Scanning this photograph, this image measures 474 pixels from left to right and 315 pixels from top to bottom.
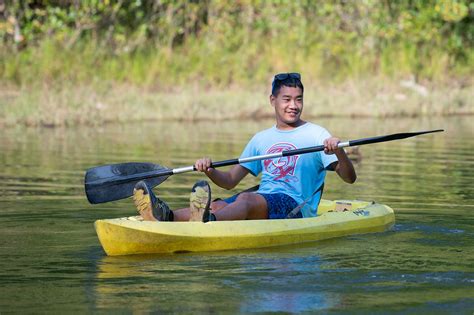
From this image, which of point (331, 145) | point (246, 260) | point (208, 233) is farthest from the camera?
point (331, 145)

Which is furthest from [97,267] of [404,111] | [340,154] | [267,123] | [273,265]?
[404,111]

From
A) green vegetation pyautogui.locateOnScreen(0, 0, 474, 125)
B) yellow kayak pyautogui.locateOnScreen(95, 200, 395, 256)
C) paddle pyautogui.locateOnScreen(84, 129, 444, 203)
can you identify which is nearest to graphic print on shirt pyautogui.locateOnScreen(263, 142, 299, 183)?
yellow kayak pyautogui.locateOnScreen(95, 200, 395, 256)

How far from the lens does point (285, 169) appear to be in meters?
7.58

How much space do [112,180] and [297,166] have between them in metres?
1.28

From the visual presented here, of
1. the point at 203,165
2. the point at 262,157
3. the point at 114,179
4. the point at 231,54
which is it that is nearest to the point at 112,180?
the point at 114,179

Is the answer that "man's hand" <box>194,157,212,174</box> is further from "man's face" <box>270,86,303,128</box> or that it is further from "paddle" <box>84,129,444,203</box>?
"man's face" <box>270,86,303,128</box>

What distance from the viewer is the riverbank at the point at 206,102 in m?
17.5

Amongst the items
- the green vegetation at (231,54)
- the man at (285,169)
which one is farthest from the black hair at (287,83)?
the green vegetation at (231,54)

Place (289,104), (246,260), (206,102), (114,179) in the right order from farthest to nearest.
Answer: (206,102)
(114,179)
(289,104)
(246,260)

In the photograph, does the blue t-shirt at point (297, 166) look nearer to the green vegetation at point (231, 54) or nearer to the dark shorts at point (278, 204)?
the dark shorts at point (278, 204)

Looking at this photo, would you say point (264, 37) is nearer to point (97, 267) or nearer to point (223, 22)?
point (223, 22)

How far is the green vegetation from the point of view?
62.4ft

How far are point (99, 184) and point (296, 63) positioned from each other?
12.9m

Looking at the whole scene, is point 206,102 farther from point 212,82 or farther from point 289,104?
point 289,104
